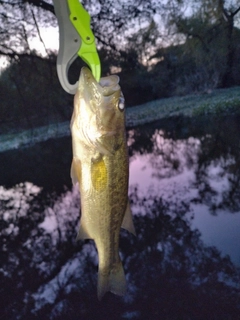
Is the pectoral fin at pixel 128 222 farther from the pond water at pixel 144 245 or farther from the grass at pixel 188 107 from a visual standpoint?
the grass at pixel 188 107

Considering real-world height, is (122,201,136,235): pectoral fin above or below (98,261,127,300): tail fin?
above

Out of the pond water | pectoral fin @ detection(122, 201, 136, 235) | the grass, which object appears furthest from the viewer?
the grass

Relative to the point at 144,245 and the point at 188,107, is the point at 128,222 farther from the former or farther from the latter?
the point at 188,107

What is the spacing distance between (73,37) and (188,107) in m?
7.63

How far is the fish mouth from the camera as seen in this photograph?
0.98 m

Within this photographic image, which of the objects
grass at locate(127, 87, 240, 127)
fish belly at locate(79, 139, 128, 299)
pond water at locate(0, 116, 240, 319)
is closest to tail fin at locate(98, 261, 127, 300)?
fish belly at locate(79, 139, 128, 299)

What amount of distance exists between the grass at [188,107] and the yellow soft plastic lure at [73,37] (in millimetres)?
6644

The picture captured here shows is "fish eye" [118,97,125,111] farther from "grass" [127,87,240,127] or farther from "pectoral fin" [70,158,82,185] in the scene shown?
"grass" [127,87,240,127]

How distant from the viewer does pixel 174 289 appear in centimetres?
272

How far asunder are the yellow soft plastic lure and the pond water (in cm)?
205

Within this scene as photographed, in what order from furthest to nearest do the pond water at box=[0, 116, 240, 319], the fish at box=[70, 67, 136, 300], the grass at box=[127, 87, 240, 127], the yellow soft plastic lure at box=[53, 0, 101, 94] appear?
the grass at box=[127, 87, 240, 127] → the pond water at box=[0, 116, 240, 319] → the fish at box=[70, 67, 136, 300] → the yellow soft plastic lure at box=[53, 0, 101, 94]

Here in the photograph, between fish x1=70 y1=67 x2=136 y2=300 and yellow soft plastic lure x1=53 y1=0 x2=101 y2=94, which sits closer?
yellow soft plastic lure x1=53 y1=0 x2=101 y2=94

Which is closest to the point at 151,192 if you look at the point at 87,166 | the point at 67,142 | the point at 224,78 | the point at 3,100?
the point at 67,142

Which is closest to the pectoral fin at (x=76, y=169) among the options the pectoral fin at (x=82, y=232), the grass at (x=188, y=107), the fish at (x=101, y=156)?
the fish at (x=101, y=156)
